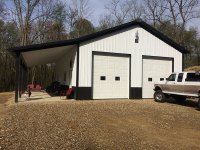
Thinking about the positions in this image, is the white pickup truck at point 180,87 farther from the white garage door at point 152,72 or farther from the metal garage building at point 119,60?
the metal garage building at point 119,60

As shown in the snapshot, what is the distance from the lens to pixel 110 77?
20891 mm

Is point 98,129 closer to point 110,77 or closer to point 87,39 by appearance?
point 87,39

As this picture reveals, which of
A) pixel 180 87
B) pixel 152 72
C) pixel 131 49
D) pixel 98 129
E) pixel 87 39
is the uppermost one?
pixel 87 39

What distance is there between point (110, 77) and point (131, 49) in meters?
2.60

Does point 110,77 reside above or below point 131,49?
below

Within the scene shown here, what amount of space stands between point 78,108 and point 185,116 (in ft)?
17.5

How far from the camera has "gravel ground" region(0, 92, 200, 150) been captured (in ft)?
28.7

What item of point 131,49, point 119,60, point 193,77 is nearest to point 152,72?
point 131,49

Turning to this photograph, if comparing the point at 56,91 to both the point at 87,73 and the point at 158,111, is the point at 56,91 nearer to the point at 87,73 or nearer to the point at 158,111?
the point at 87,73

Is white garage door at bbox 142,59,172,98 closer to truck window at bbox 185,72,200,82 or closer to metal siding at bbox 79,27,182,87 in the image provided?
metal siding at bbox 79,27,182,87

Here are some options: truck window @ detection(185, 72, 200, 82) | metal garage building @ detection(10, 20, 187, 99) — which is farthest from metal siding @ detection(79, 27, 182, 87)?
truck window @ detection(185, 72, 200, 82)

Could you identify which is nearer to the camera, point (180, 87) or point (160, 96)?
point (180, 87)

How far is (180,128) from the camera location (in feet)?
38.8

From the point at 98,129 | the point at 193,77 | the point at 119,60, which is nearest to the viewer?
the point at 98,129
